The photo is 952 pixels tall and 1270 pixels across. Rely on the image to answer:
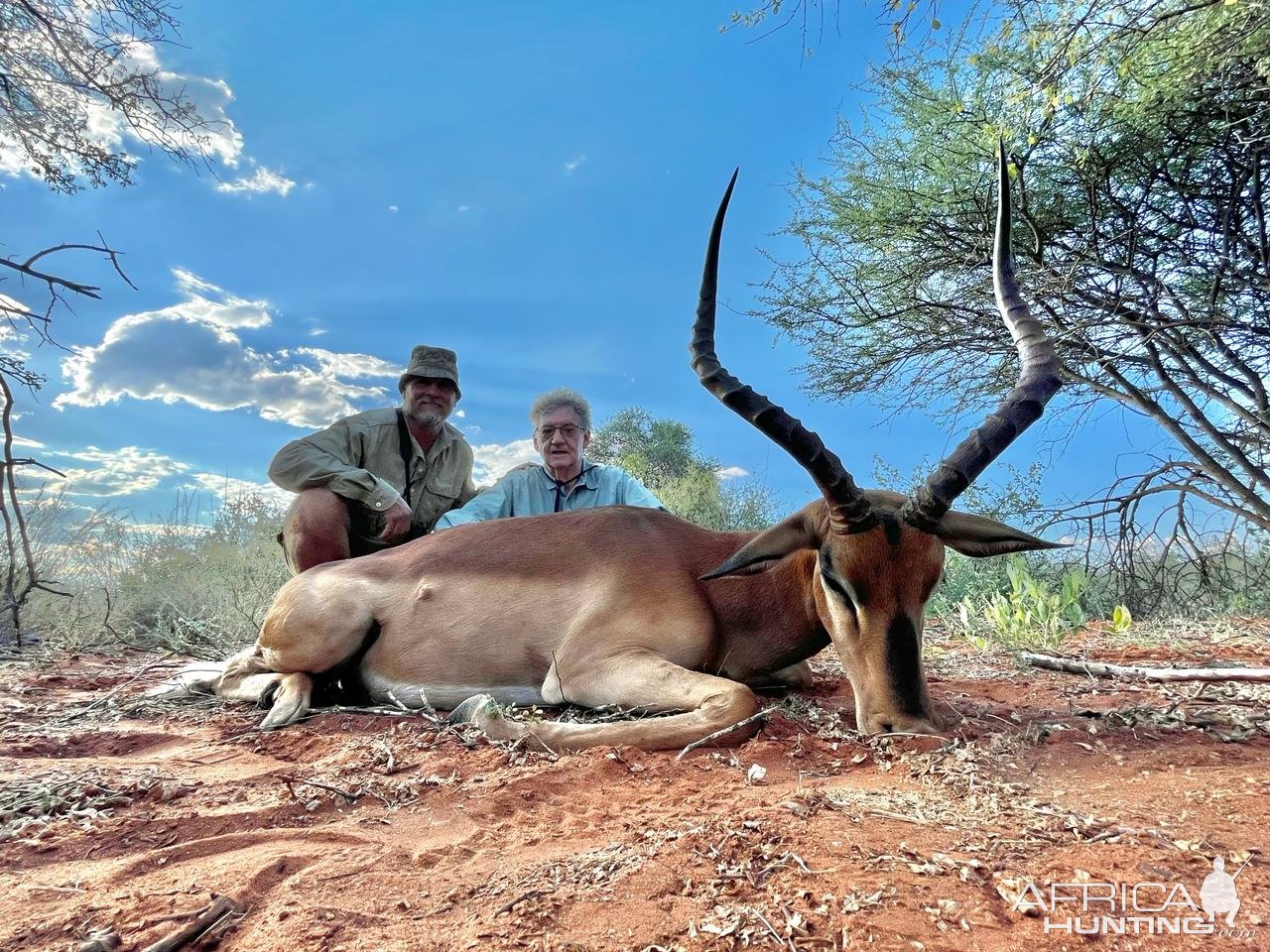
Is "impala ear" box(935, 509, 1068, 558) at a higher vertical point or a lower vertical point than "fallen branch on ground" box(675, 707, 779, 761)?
higher

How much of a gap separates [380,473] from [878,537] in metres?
5.21

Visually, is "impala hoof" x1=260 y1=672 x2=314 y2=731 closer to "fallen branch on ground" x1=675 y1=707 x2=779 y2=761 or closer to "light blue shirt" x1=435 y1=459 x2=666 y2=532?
"fallen branch on ground" x1=675 y1=707 x2=779 y2=761

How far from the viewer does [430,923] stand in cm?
165

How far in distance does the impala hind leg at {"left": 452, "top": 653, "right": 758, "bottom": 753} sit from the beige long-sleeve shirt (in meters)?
3.28

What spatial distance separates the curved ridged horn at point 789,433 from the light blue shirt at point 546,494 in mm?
3291

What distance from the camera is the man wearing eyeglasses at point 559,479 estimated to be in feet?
22.5

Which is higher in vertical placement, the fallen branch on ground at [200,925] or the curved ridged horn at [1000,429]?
the curved ridged horn at [1000,429]

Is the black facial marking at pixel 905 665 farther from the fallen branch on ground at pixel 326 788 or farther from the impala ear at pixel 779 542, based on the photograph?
the fallen branch on ground at pixel 326 788

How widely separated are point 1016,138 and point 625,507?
6787 millimetres

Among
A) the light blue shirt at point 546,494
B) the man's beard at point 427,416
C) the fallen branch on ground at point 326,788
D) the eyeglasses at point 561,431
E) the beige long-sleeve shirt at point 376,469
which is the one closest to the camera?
the fallen branch on ground at point 326,788

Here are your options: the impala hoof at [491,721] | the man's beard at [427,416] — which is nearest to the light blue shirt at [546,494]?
the man's beard at [427,416]

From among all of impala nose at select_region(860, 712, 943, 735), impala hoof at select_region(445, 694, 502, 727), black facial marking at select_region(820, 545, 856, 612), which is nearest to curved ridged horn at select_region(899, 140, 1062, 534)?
black facial marking at select_region(820, 545, 856, 612)

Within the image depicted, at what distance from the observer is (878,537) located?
3258 millimetres

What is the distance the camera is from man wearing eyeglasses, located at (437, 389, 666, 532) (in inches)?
270
